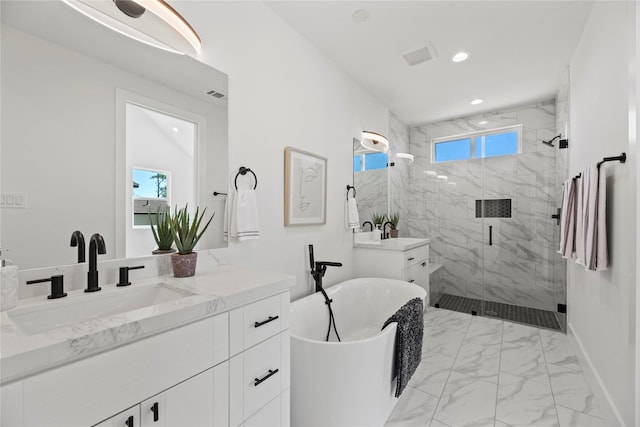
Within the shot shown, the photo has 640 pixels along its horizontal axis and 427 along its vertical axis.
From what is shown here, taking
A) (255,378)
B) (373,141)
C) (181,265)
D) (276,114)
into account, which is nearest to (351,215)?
(373,141)

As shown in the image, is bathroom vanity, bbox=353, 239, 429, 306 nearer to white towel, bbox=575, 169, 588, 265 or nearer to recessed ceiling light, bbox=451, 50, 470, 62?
white towel, bbox=575, 169, 588, 265

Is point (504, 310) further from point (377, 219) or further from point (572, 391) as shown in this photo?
point (377, 219)

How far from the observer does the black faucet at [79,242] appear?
1088mm

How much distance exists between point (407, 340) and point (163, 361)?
1.40m

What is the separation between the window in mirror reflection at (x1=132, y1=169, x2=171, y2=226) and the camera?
1276 millimetres

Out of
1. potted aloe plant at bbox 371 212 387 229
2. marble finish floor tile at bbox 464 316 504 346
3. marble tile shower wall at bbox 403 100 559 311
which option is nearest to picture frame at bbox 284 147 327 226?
potted aloe plant at bbox 371 212 387 229

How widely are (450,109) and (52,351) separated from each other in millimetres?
4462

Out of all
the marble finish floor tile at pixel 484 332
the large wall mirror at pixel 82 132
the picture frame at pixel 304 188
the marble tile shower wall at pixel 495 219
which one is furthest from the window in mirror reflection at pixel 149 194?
the marble tile shower wall at pixel 495 219

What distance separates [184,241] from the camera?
135 centimetres

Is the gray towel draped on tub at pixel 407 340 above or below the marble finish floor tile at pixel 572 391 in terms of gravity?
above

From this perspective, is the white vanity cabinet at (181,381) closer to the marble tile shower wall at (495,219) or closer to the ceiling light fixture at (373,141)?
the ceiling light fixture at (373,141)

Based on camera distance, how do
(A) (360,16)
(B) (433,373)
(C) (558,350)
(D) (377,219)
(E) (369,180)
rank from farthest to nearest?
(D) (377,219) → (E) (369,180) → (C) (558,350) → (B) (433,373) → (A) (360,16)

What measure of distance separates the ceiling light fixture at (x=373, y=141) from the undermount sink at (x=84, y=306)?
2.58 meters

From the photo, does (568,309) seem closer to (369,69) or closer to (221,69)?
(369,69)
